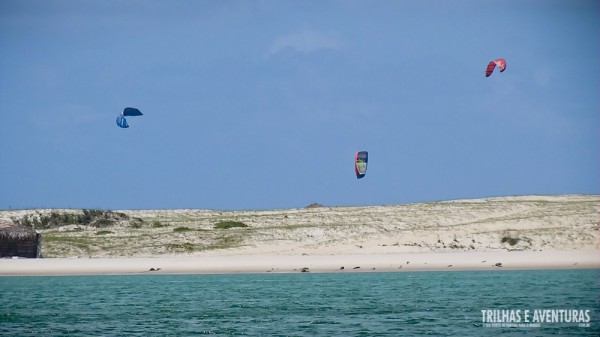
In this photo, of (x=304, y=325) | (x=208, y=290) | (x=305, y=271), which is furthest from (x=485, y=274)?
(x=304, y=325)

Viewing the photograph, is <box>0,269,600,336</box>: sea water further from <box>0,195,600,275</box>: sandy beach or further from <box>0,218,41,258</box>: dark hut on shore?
<box>0,218,41,258</box>: dark hut on shore

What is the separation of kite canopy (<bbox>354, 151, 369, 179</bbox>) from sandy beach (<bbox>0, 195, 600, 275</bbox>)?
14.9 ft

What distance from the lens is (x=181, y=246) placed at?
65.6m

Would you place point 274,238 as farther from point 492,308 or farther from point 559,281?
point 492,308

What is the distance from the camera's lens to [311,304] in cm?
3588

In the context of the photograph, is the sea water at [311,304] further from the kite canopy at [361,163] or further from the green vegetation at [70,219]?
the green vegetation at [70,219]

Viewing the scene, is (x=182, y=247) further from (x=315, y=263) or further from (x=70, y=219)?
(x=70, y=219)

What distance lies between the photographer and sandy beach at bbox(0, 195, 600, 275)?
55306 mm

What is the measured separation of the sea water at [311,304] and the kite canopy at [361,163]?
22199mm

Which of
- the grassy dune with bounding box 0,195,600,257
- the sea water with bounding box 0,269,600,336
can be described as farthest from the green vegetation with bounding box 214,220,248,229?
the sea water with bounding box 0,269,600,336

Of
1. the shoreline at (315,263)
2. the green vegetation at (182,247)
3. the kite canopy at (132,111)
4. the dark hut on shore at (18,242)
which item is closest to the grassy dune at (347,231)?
the green vegetation at (182,247)

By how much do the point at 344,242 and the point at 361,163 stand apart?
10010 mm

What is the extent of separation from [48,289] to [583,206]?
172ft

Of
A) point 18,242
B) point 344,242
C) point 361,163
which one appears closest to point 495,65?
point 361,163
